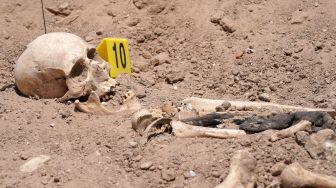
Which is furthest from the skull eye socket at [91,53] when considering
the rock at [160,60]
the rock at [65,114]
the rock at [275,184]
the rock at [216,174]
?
the rock at [275,184]

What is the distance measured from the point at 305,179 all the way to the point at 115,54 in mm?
2367

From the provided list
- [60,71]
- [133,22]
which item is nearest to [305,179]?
[60,71]

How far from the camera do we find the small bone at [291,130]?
294 centimetres

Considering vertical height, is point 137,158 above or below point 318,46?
below

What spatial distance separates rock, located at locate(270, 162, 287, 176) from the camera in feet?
8.92

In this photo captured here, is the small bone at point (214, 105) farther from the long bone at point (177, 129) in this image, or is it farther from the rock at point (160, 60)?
the rock at point (160, 60)

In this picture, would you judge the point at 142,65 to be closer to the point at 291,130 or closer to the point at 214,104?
the point at 214,104

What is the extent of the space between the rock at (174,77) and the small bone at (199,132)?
4.18ft

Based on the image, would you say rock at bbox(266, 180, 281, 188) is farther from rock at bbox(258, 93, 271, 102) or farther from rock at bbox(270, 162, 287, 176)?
rock at bbox(258, 93, 271, 102)

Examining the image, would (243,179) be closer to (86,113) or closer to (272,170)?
(272,170)

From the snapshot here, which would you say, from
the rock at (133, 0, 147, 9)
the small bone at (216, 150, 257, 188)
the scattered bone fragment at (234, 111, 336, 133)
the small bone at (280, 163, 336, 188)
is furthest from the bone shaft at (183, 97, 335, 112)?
the rock at (133, 0, 147, 9)

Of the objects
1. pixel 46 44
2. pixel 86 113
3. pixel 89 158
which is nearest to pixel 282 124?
pixel 89 158

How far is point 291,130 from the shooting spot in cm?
296

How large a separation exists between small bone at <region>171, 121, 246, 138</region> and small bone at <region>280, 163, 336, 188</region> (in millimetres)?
572
